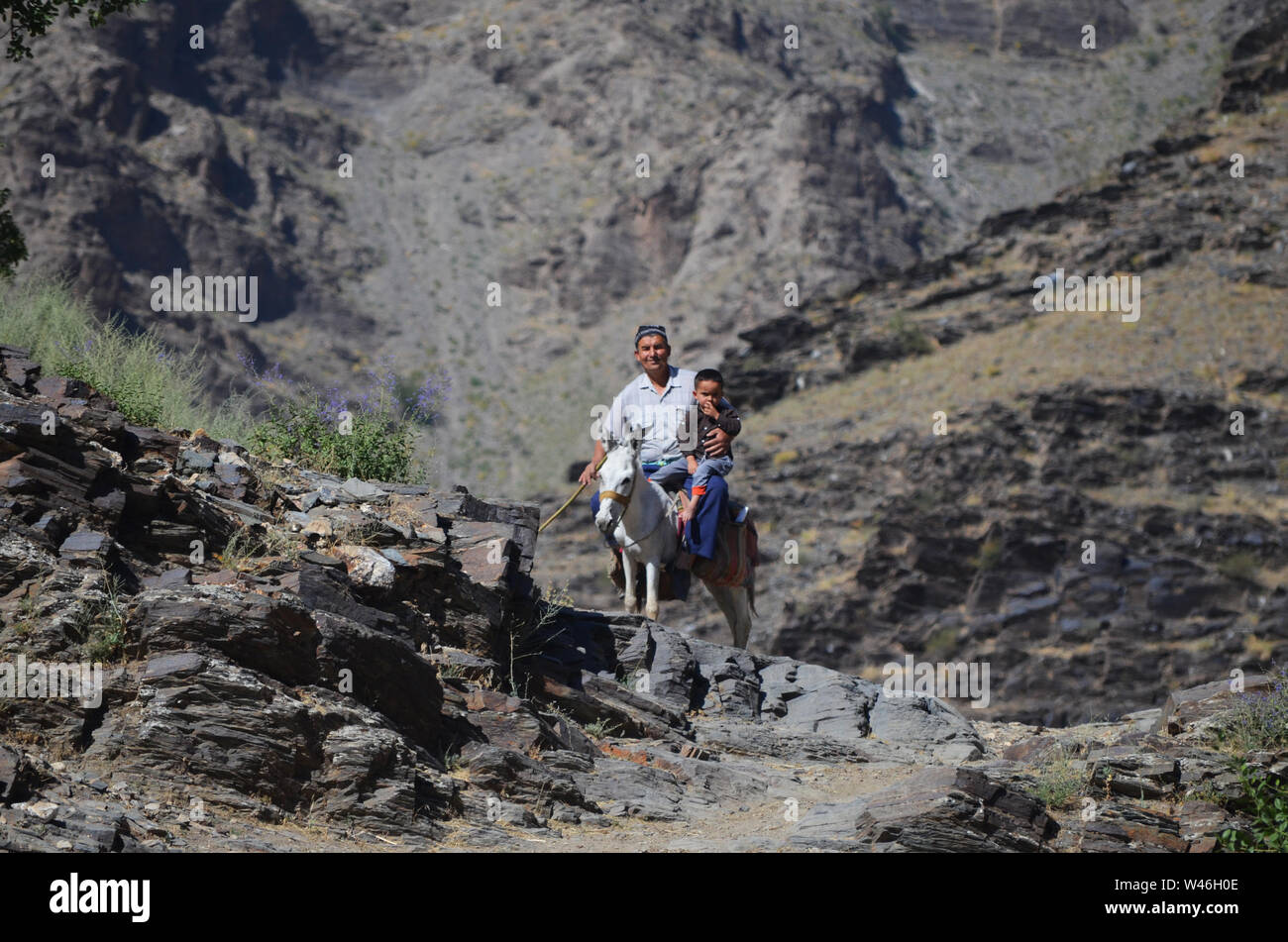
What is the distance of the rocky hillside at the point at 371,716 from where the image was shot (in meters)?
8.73

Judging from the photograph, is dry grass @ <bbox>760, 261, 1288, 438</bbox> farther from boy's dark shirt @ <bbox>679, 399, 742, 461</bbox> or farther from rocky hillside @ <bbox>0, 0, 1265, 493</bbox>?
boy's dark shirt @ <bbox>679, 399, 742, 461</bbox>

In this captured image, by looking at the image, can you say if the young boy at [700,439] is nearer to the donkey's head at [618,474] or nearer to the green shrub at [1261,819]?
the donkey's head at [618,474]

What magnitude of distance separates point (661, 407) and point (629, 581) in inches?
69.9

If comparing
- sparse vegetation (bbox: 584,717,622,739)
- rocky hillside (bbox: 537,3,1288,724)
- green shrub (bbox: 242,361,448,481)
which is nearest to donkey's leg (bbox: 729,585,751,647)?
green shrub (bbox: 242,361,448,481)

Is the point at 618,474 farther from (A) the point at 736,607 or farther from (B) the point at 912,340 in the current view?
(B) the point at 912,340

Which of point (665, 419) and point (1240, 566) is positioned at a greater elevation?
point (1240, 566)

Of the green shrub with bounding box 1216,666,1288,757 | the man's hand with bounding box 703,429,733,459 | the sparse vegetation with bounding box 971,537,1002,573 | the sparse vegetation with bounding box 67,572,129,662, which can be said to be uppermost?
the sparse vegetation with bounding box 971,537,1002,573

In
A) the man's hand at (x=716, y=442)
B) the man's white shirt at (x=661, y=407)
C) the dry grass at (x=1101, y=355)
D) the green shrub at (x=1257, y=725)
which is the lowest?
the green shrub at (x=1257, y=725)

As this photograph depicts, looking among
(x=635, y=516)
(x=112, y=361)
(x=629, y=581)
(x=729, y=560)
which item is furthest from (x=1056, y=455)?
(x=112, y=361)

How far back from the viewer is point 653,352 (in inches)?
606

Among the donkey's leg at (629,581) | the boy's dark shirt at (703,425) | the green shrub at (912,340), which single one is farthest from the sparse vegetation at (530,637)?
the green shrub at (912,340)

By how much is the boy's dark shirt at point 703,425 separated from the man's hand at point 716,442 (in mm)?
40

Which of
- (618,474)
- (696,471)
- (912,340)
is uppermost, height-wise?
(912,340)

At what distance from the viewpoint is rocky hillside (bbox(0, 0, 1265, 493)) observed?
104 metres
